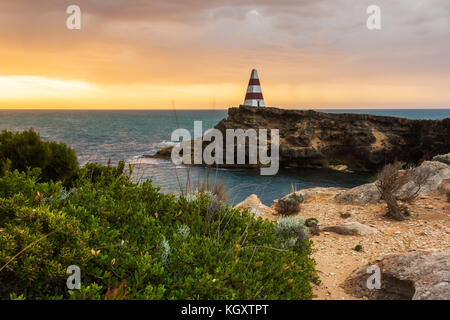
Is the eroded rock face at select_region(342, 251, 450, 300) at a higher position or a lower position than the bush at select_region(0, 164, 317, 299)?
lower

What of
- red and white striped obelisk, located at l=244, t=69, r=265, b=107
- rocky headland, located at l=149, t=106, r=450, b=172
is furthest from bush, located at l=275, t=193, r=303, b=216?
red and white striped obelisk, located at l=244, t=69, r=265, b=107

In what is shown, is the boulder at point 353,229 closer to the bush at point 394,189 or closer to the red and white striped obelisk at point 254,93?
the bush at point 394,189

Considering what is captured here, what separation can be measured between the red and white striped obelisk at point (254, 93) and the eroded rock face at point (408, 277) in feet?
133

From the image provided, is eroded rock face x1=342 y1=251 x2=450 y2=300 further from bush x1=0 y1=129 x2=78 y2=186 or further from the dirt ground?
bush x1=0 y1=129 x2=78 y2=186

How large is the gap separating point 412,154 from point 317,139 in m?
12.0

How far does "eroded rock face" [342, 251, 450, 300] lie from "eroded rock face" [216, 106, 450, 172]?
109ft

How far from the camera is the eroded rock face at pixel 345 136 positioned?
1414 inches

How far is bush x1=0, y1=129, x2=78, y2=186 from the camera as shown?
5988 mm

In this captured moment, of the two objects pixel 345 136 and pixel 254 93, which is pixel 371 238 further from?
pixel 254 93

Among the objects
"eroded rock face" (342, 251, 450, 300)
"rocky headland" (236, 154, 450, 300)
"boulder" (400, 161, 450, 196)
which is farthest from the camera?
"boulder" (400, 161, 450, 196)

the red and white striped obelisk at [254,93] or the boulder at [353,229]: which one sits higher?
the red and white striped obelisk at [254,93]

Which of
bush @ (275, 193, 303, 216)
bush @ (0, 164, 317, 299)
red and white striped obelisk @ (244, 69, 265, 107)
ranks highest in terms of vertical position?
red and white striped obelisk @ (244, 69, 265, 107)

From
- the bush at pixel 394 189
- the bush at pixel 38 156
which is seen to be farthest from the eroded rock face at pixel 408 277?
the bush at pixel 38 156

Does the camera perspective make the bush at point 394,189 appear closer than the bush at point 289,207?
Yes
